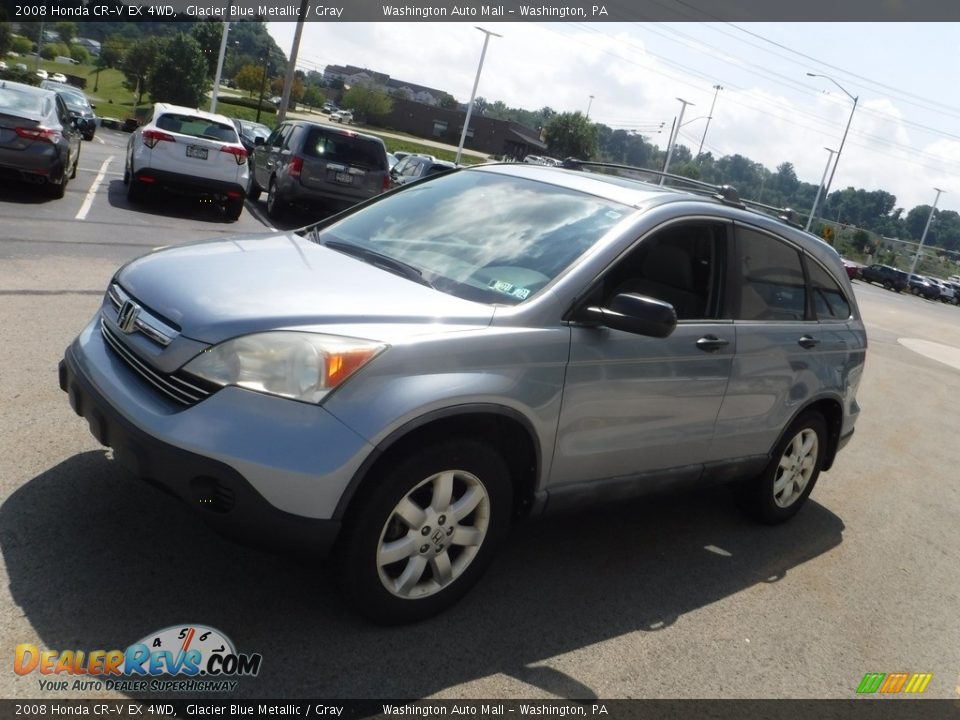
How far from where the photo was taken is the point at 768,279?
5012 mm

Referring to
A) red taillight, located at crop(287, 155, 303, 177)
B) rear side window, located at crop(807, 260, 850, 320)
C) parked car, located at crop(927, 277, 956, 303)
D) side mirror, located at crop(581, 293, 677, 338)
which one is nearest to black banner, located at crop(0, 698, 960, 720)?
side mirror, located at crop(581, 293, 677, 338)

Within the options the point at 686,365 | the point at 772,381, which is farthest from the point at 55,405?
the point at 772,381

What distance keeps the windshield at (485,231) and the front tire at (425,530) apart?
733 mm

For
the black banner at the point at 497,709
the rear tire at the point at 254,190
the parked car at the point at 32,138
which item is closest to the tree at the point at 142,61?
the rear tire at the point at 254,190

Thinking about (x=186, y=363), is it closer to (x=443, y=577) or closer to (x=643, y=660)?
(x=443, y=577)

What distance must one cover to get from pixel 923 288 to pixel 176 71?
5591 cm

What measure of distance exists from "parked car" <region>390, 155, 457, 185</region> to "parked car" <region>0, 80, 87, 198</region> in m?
8.02

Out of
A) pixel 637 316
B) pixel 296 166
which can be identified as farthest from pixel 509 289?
pixel 296 166

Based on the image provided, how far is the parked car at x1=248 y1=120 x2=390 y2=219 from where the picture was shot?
15.5 m

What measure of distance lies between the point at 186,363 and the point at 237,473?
474mm

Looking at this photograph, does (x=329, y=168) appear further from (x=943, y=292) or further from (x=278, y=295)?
(x=943, y=292)

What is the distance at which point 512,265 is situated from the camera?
398cm

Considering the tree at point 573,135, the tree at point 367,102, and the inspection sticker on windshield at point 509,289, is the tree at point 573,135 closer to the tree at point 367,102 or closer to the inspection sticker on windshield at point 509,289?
the tree at point 367,102

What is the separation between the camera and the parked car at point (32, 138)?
1198 centimetres
